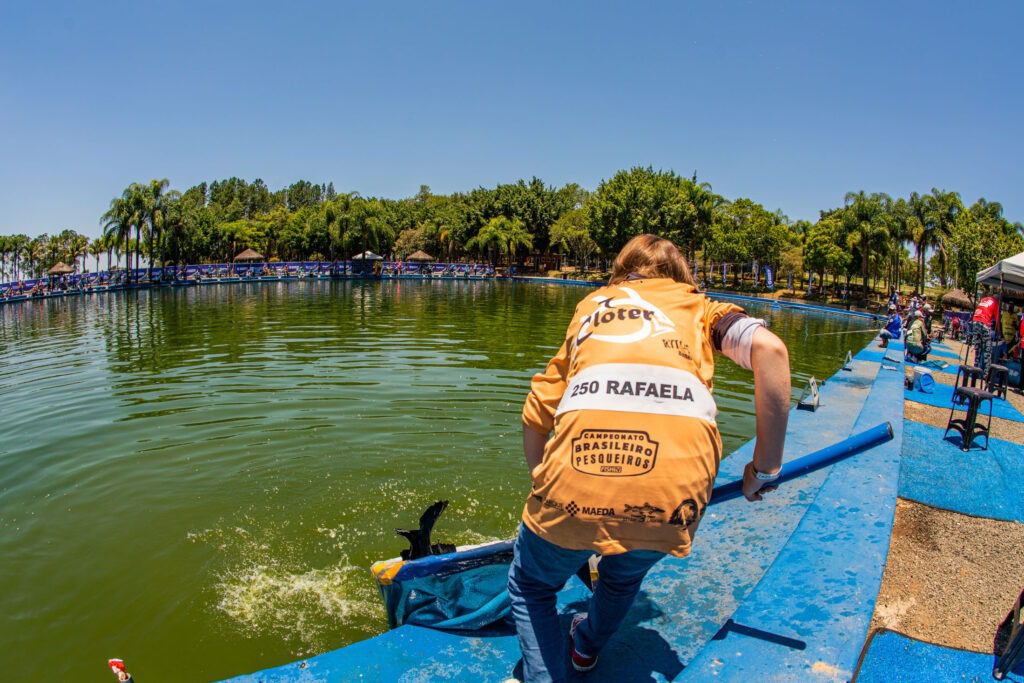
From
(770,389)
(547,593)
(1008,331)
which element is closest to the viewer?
(770,389)

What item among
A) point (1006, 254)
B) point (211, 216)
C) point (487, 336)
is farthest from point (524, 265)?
point (487, 336)

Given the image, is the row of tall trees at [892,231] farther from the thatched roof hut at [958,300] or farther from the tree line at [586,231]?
the thatched roof hut at [958,300]

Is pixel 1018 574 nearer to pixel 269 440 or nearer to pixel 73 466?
pixel 269 440

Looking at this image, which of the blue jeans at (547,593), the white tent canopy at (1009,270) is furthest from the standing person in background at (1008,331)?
the blue jeans at (547,593)

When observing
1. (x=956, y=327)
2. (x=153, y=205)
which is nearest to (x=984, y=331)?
(x=956, y=327)

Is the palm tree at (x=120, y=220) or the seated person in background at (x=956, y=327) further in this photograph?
the palm tree at (x=120, y=220)

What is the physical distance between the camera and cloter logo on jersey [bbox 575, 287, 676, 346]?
1696 millimetres

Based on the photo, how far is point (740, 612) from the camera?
2.47 meters

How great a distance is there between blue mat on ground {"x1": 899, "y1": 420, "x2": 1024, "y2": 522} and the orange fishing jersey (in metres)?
4.08

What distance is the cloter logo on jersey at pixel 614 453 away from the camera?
5.20ft

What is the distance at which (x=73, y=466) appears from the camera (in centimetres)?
646

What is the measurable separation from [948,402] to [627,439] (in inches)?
340

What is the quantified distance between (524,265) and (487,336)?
5253 centimetres

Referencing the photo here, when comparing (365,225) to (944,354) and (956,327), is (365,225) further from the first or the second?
(944,354)
